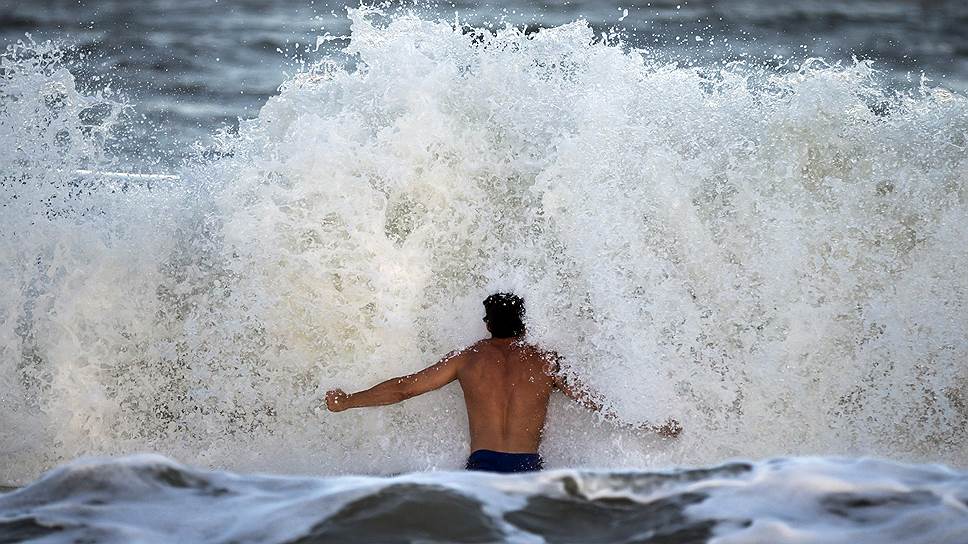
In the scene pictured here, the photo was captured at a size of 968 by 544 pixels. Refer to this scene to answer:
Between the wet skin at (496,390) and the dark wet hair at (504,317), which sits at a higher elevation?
the dark wet hair at (504,317)

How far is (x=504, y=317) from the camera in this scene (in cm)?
435

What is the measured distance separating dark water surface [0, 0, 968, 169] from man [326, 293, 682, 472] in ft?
23.4

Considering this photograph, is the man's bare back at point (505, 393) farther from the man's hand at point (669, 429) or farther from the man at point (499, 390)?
the man's hand at point (669, 429)

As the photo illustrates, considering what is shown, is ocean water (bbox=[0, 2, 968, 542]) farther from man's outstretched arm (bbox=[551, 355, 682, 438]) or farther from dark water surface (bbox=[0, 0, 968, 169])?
dark water surface (bbox=[0, 0, 968, 169])

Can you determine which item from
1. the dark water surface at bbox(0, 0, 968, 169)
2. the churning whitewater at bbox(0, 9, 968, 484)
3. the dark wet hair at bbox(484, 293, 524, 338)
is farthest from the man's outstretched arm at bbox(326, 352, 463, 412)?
the dark water surface at bbox(0, 0, 968, 169)

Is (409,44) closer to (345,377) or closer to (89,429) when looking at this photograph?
(345,377)

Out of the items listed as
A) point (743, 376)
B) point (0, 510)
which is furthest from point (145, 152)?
point (0, 510)

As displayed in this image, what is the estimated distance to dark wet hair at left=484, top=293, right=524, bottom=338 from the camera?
4348 mm

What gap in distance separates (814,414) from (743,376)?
1.15 ft

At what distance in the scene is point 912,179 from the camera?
5.61 m

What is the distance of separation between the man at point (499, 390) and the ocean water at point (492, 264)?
0.60m

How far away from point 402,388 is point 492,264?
111cm

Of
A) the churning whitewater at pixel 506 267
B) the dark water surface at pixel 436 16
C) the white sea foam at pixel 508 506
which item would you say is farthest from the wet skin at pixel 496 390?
the dark water surface at pixel 436 16

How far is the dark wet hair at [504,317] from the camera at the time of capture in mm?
4348
